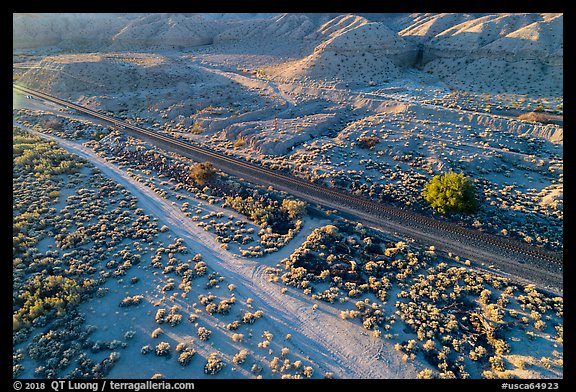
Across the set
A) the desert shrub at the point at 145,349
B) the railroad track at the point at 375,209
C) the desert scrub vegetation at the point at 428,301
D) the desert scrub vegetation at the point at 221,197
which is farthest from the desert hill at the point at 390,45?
the desert shrub at the point at 145,349

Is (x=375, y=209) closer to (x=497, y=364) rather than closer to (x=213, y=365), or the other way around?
(x=497, y=364)

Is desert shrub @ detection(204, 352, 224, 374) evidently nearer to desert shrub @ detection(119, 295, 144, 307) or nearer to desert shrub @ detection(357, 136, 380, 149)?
desert shrub @ detection(119, 295, 144, 307)

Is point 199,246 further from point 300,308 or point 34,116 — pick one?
point 34,116

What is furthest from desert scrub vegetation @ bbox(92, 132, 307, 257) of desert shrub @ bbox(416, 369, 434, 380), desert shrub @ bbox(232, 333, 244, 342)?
desert shrub @ bbox(416, 369, 434, 380)

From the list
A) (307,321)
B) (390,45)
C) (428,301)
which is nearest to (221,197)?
(307,321)

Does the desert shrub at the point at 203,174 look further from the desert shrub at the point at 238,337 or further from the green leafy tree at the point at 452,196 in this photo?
the green leafy tree at the point at 452,196
